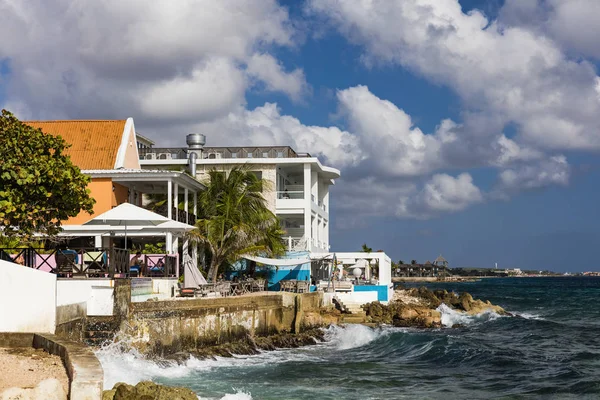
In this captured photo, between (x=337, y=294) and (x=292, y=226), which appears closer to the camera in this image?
(x=337, y=294)

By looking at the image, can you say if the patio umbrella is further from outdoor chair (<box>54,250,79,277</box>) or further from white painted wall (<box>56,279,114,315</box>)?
white painted wall (<box>56,279,114,315</box>)

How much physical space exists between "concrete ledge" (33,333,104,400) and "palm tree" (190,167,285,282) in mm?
20446

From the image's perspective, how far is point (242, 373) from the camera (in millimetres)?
20312

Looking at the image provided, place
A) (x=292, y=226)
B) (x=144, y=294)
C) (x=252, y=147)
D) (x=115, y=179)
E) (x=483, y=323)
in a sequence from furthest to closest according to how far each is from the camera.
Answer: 1. (x=292, y=226)
2. (x=252, y=147)
3. (x=483, y=323)
4. (x=115, y=179)
5. (x=144, y=294)

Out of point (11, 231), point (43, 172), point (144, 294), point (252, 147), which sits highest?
point (252, 147)

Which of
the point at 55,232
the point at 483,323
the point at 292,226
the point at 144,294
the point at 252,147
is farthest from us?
the point at 292,226

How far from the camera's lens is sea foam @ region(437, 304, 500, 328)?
40719 millimetres

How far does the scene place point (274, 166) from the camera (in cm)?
4244

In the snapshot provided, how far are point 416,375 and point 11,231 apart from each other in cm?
1208

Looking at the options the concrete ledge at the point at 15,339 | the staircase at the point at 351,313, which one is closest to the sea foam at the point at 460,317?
the staircase at the point at 351,313

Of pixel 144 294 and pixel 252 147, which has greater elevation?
pixel 252 147

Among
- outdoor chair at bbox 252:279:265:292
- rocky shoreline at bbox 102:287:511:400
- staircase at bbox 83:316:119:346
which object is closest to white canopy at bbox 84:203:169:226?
staircase at bbox 83:316:119:346

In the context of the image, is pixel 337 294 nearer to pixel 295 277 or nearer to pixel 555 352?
pixel 295 277

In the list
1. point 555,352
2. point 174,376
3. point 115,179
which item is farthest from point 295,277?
point 174,376
